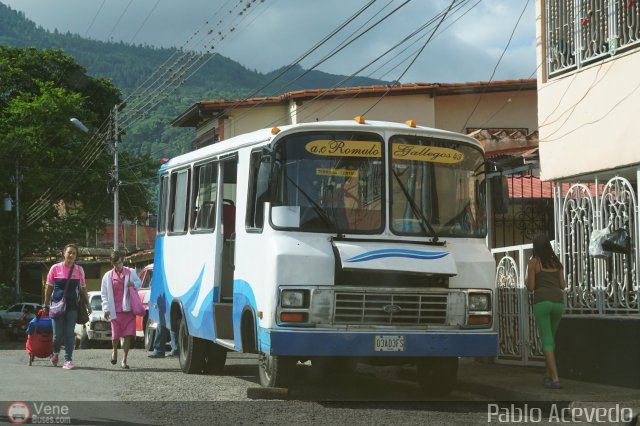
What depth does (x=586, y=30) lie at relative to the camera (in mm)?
14188

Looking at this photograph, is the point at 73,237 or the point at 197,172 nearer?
the point at 197,172

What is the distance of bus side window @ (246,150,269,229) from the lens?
37.8 feet

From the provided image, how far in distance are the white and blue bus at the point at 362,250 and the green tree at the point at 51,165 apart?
3641cm

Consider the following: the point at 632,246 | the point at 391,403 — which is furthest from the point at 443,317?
the point at 632,246

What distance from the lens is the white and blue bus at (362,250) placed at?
37.0 feet

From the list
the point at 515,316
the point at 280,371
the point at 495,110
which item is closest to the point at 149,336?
the point at 515,316

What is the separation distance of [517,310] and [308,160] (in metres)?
4.87

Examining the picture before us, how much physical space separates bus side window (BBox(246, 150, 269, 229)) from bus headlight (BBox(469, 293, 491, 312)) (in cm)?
A: 240

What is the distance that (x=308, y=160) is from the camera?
11.7 metres

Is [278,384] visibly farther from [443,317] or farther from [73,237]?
[73,237]

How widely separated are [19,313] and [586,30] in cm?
3664

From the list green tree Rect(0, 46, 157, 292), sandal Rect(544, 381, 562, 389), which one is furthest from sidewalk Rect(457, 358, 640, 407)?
green tree Rect(0, 46, 157, 292)

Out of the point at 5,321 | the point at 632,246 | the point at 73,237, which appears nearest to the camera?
the point at 632,246
